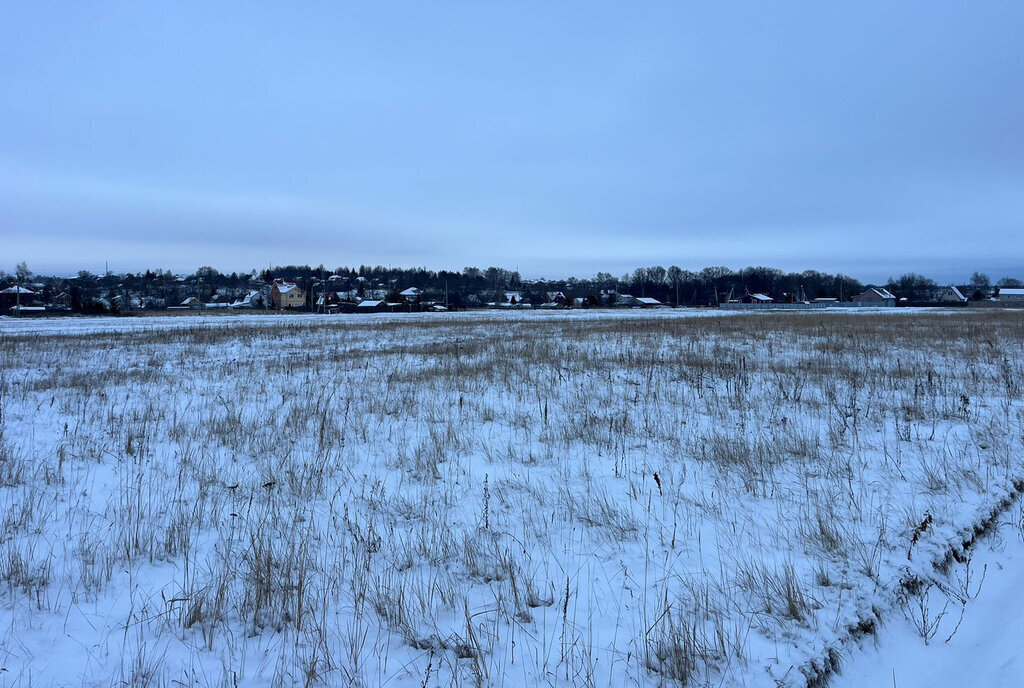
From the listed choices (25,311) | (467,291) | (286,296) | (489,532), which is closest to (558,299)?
(467,291)

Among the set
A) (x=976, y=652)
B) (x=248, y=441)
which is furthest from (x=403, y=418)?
(x=976, y=652)

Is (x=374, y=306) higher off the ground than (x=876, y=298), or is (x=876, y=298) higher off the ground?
(x=876, y=298)

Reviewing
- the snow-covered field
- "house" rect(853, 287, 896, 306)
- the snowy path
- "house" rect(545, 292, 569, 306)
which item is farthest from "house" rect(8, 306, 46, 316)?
"house" rect(853, 287, 896, 306)

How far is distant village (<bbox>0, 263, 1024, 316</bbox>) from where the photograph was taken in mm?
102125

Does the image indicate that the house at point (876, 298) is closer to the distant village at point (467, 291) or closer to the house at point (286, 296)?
the distant village at point (467, 291)

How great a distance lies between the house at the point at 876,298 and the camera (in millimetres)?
125000

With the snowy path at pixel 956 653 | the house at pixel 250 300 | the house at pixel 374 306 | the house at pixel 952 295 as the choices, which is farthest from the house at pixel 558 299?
the snowy path at pixel 956 653

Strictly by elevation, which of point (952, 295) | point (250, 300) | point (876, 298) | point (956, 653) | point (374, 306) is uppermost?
point (952, 295)

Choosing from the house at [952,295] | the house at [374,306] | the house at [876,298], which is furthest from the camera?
the house at [952,295]

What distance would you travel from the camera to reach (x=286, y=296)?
11544cm

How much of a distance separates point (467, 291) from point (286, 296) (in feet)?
154

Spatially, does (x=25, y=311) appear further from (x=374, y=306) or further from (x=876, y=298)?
(x=876, y=298)

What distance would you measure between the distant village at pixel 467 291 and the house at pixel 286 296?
23cm

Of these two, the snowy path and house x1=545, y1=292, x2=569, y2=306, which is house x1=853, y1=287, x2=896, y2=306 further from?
the snowy path
